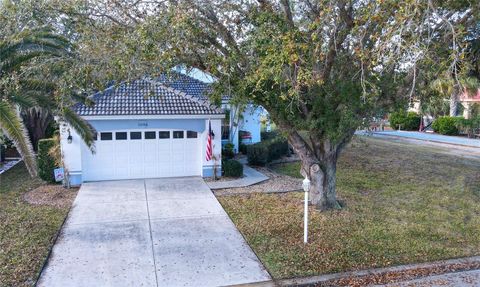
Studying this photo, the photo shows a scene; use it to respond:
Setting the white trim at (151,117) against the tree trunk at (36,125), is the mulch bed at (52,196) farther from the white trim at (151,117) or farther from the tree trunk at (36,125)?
the tree trunk at (36,125)

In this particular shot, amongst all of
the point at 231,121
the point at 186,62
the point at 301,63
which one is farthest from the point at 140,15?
the point at 231,121

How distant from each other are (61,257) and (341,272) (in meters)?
5.55

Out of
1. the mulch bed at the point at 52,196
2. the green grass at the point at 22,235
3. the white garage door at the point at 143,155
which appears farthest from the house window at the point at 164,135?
the green grass at the point at 22,235

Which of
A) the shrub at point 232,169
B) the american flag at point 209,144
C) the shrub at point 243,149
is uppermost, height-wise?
the american flag at point 209,144

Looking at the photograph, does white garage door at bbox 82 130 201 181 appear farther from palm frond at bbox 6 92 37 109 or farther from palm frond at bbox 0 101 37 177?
palm frond at bbox 0 101 37 177

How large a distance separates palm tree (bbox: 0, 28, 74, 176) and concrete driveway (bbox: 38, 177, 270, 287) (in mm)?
2193

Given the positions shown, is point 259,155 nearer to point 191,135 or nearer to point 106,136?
point 191,135

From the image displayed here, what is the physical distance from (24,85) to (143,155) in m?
5.91

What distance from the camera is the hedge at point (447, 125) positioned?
32500 mm

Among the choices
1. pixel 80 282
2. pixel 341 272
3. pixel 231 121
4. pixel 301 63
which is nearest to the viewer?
pixel 80 282

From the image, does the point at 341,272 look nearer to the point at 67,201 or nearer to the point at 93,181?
the point at 67,201

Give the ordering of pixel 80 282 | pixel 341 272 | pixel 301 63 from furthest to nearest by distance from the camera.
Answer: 1. pixel 301 63
2. pixel 341 272
3. pixel 80 282

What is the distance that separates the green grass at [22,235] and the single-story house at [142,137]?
2313 mm

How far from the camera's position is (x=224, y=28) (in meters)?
9.66
